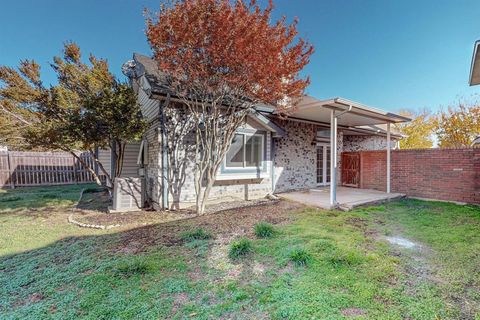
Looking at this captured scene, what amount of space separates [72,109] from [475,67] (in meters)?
11.8

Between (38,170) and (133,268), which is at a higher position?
(38,170)

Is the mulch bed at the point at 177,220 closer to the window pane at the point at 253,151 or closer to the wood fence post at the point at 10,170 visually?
the window pane at the point at 253,151

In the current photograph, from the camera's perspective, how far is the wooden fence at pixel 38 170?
460 inches

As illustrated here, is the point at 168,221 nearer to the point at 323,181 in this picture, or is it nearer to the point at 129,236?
the point at 129,236

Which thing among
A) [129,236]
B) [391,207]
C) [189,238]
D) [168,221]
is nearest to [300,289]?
[189,238]

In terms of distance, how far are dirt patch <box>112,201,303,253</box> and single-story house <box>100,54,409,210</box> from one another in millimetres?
1284

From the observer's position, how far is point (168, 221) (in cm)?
598

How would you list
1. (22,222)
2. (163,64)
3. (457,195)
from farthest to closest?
(457,195) → (22,222) → (163,64)

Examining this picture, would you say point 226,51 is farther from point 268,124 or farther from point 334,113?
point 334,113

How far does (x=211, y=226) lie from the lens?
539 centimetres

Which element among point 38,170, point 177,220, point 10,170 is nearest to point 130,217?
point 177,220

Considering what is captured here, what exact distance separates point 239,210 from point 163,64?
4587 mm

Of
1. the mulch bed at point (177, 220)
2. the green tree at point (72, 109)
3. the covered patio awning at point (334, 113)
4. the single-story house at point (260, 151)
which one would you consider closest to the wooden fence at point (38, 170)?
the green tree at point (72, 109)

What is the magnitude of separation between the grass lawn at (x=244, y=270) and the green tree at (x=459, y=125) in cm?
1567
